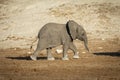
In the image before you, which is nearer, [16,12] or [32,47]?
[32,47]

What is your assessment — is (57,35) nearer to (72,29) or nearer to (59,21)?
(72,29)

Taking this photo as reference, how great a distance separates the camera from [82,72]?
13.2 metres

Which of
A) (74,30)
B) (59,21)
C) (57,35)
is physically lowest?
(57,35)

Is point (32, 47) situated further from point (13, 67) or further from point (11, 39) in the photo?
point (13, 67)

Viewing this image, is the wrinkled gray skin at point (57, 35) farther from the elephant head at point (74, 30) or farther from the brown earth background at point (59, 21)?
the brown earth background at point (59, 21)

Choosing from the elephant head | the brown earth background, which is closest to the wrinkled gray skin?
the elephant head

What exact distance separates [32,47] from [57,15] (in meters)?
8.57

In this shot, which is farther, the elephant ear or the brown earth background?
the brown earth background

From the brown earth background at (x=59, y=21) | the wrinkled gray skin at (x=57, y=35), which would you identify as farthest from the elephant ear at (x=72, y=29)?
the brown earth background at (x=59, y=21)

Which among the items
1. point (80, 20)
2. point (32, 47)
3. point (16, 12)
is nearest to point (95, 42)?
point (32, 47)

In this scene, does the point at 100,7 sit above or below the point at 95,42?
above

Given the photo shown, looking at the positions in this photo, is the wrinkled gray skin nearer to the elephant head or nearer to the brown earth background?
the elephant head

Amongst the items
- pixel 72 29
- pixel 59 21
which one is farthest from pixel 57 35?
pixel 59 21

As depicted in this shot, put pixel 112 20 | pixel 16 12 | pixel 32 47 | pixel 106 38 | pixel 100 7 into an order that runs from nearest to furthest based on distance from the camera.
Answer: pixel 32 47 → pixel 106 38 → pixel 112 20 → pixel 100 7 → pixel 16 12
